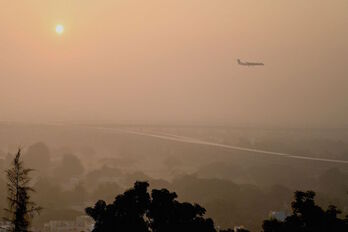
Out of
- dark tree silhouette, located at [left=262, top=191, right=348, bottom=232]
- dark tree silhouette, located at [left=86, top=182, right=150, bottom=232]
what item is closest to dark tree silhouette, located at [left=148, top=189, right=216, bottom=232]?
dark tree silhouette, located at [left=86, top=182, right=150, bottom=232]

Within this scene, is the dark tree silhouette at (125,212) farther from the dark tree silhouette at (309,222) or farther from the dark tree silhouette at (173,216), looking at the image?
the dark tree silhouette at (309,222)

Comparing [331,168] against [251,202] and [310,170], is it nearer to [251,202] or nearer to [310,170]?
[310,170]

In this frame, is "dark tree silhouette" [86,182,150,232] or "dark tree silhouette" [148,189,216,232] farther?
"dark tree silhouette" [148,189,216,232]

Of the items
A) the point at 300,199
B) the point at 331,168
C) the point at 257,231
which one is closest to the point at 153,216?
the point at 300,199

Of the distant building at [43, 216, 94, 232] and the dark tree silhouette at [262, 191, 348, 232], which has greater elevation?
the dark tree silhouette at [262, 191, 348, 232]

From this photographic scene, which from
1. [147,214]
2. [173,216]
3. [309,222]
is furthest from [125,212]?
A: [309,222]

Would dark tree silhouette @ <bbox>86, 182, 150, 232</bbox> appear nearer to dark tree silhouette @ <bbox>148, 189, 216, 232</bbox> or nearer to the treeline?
the treeline

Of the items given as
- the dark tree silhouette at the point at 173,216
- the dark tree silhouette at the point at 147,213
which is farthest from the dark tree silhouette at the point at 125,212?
the dark tree silhouette at the point at 173,216

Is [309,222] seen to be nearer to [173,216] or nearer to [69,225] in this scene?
[173,216]
